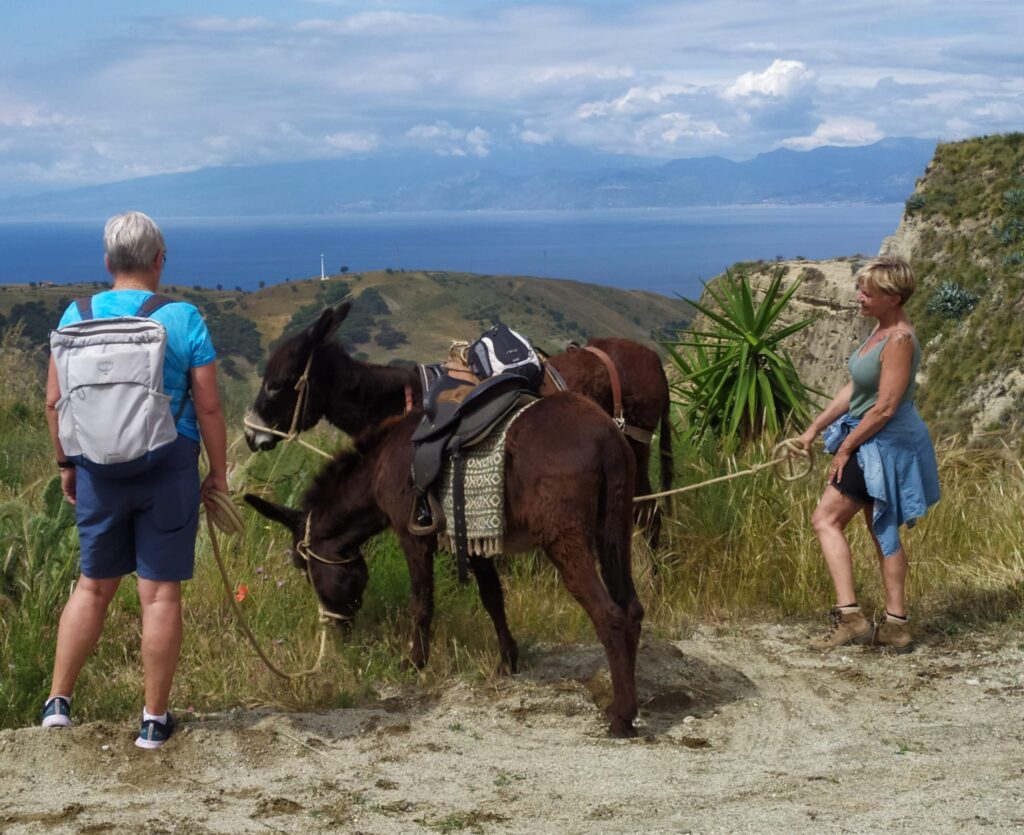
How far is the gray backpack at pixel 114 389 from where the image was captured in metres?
4.59

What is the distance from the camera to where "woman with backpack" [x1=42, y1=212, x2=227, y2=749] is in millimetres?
4609

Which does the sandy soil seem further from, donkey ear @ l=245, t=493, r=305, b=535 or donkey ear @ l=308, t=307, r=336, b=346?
donkey ear @ l=308, t=307, r=336, b=346

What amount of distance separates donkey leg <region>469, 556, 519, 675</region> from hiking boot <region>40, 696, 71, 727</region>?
2.14 meters

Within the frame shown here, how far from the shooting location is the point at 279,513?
643 centimetres

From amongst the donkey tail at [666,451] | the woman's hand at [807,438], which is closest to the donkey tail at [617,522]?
the woman's hand at [807,438]

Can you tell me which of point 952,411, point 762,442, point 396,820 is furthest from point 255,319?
point 396,820

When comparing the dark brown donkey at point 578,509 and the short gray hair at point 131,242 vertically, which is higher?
the short gray hair at point 131,242

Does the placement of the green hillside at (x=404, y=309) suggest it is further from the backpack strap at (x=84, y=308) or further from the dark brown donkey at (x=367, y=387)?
the backpack strap at (x=84, y=308)

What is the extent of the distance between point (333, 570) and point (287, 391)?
1990 millimetres

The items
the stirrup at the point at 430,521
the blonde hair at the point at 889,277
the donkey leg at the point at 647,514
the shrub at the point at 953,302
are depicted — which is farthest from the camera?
the shrub at the point at 953,302

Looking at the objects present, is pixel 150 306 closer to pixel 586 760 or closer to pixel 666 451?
pixel 586 760

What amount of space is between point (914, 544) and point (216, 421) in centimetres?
542

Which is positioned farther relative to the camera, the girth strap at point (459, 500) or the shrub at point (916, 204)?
the shrub at point (916, 204)

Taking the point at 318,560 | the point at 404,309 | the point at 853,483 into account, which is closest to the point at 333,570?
the point at 318,560
